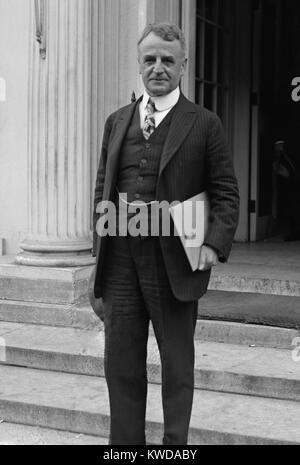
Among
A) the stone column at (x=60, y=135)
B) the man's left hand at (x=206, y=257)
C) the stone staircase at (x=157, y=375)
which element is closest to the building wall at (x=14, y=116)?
the stone column at (x=60, y=135)

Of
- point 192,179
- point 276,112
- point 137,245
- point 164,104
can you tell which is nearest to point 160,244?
point 137,245

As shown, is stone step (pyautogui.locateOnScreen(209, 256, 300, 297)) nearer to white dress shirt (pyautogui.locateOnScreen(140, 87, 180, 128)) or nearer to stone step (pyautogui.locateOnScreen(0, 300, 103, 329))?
stone step (pyautogui.locateOnScreen(0, 300, 103, 329))

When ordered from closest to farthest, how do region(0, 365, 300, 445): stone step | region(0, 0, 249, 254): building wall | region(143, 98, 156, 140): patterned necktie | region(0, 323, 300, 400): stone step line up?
region(143, 98, 156, 140): patterned necktie → region(0, 365, 300, 445): stone step → region(0, 323, 300, 400): stone step → region(0, 0, 249, 254): building wall

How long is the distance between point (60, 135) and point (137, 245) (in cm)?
276

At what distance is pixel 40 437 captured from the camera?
419cm

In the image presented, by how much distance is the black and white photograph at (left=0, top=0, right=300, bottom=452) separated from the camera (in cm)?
328

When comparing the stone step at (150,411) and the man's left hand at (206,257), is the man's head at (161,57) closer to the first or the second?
the man's left hand at (206,257)

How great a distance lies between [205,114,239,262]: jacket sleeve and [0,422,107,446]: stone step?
57.1 inches

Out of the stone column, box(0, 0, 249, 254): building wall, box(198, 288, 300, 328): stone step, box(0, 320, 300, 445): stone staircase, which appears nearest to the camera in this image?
box(0, 320, 300, 445): stone staircase

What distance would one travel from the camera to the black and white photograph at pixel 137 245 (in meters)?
3.28

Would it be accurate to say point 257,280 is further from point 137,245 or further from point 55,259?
point 137,245

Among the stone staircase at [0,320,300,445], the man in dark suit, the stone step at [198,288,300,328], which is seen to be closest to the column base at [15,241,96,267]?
the stone staircase at [0,320,300,445]

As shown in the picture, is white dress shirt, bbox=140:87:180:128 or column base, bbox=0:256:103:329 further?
column base, bbox=0:256:103:329
